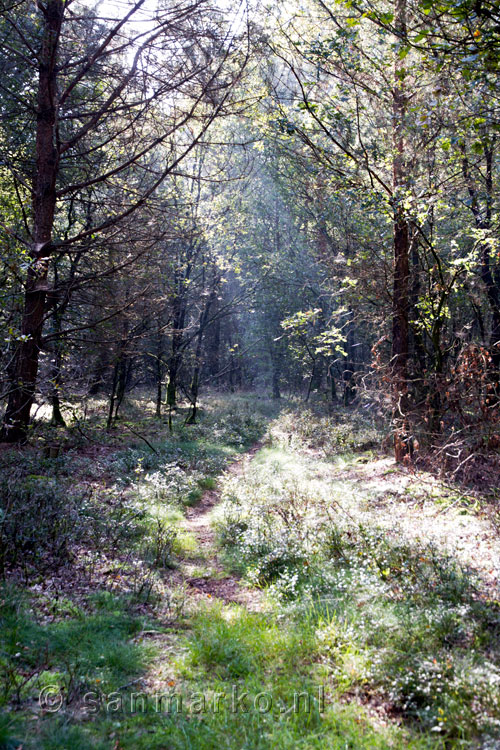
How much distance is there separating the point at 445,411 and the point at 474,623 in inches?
252

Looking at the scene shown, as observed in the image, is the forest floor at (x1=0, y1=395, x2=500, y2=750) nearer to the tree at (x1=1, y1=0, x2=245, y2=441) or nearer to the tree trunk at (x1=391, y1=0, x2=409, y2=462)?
the tree trunk at (x1=391, y1=0, x2=409, y2=462)

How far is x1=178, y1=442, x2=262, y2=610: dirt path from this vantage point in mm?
5656

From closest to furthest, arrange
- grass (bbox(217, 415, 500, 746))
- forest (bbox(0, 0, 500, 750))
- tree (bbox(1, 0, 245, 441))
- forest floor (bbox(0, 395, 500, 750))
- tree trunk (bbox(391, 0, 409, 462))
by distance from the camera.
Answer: forest floor (bbox(0, 395, 500, 750)) < grass (bbox(217, 415, 500, 746)) < forest (bbox(0, 0, 500, 750)) < tree (bbox(1, 0, 245, 441)) < tree trunk (bbox(391, 0, 409, 462))

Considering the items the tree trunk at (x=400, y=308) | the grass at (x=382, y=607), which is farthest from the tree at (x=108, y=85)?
the grass at (x=382, y=607)

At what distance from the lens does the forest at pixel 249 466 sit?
11.2 feet

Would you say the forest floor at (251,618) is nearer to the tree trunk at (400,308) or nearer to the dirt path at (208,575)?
the dirt path at (208,575)

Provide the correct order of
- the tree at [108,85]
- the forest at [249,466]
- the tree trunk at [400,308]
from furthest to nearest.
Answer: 1. the tree trunk at [400,308]
2. the tree at [108,85]
3. the forest at [249,466]

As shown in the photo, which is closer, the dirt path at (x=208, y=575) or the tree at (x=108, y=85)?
the dirt path at (x=208, y=575)

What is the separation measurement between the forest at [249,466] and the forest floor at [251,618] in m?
0.03

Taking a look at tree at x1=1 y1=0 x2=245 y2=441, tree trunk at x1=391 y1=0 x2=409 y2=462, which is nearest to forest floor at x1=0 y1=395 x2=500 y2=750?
tree trunk at x1=391 y1=0 x2=409 y2=462

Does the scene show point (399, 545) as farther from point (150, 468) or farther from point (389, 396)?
point (150, 468)

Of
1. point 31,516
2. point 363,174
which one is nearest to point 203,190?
point 363,174

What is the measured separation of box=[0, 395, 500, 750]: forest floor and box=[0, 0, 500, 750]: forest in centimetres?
3

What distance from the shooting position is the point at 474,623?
3920mm
